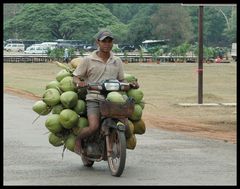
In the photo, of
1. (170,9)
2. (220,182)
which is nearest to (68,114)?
(220,182)

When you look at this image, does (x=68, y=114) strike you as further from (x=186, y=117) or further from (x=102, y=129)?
(x=186, y=117)

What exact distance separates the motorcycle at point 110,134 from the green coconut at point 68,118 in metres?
0.29

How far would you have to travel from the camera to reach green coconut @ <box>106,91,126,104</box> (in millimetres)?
9359

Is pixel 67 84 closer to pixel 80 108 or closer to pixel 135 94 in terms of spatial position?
pixel 80 108

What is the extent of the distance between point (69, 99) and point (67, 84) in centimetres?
34

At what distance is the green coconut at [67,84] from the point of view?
9.91 metres

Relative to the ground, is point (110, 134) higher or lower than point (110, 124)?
lower

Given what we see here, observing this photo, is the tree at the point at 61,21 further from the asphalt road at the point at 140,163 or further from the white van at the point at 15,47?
the asphalt road at the point at 140,163

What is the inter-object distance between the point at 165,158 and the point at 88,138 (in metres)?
1.70

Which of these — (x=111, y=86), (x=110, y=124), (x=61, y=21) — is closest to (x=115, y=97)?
(x=111, y=86)

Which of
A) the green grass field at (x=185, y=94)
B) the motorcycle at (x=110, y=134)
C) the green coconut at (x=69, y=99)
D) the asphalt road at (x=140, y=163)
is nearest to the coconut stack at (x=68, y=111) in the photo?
the green coconut at (x=69, y=99)

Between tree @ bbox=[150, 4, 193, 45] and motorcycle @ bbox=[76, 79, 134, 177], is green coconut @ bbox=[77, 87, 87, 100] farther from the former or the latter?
tree @ bbox=[150, 4, 193, 45]

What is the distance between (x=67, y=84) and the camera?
9953mm

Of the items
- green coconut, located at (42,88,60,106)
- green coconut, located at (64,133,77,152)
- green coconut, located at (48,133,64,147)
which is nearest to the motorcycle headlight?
green coconut, located at (42,88,60,106)
